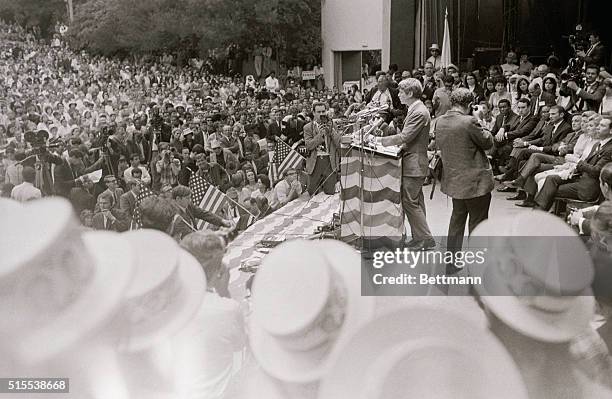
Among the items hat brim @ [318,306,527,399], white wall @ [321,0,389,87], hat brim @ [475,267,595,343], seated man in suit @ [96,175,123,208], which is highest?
white wall @ [321,0,389,87]

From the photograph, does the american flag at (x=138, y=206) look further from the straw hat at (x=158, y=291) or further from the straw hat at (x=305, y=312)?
the straw hat at (x=305, y=312)

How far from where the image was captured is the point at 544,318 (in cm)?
222

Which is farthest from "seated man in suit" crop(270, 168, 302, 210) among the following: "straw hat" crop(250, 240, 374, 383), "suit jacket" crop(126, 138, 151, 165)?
"suit jacket" crop(126, 138, 151, 165)

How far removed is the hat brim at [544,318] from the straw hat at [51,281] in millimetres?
1190

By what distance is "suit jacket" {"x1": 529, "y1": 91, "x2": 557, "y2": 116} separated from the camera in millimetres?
3117

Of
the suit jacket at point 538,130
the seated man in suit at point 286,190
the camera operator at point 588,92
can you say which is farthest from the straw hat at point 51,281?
the camera operator at point 588,92

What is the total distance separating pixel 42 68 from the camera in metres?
2.57

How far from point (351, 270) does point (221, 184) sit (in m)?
0.54

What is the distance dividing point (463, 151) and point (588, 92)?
24.4 inches

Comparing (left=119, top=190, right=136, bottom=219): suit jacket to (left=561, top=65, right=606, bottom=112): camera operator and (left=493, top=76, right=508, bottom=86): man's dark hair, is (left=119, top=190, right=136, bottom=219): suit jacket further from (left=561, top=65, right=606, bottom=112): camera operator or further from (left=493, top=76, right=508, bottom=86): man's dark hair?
(left=561, top=65, right=606, bottom=112): camera operator

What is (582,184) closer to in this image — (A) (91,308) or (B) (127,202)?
(B) (127,202)

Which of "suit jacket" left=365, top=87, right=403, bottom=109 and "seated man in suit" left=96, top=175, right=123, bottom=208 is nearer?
"seated man in suit" left=96, top=175, right=123, bottom=208

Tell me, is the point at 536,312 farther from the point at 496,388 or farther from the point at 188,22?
the point at 188,22

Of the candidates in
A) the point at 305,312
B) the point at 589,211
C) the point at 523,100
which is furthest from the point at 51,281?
the point at 523,100
